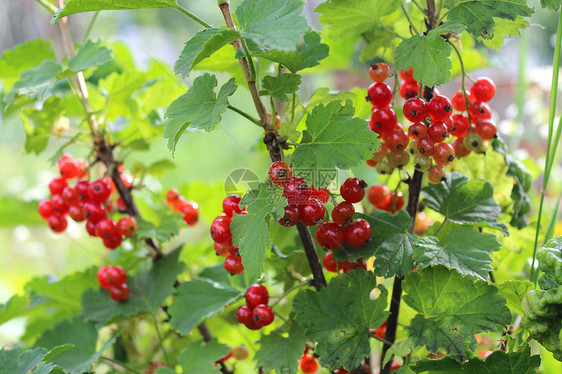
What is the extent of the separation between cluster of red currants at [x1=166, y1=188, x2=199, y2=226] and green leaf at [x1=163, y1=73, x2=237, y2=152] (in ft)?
1.46

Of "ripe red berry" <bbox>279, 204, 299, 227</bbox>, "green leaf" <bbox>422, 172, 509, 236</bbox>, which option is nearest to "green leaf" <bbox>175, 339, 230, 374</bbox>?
"ripe red berry" <bbox>279, 204, 299, 227</bbox>

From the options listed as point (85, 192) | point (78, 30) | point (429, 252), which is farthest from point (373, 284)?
point (78, 30)

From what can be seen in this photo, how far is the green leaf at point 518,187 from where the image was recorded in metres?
0.80

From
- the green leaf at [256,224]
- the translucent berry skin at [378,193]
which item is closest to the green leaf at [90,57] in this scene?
the green leaf at [256,224]

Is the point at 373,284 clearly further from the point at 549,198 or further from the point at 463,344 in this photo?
the point at 549,198

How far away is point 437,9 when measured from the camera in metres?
0.74

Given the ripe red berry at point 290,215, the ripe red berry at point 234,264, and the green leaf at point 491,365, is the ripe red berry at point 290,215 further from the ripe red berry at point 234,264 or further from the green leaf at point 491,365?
the green leaf at point 491,365

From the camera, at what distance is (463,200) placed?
2.57 feet

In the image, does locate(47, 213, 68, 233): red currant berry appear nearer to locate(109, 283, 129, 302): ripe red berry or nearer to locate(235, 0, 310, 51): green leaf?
locate(109, 283, 129, 302): ripe red berry

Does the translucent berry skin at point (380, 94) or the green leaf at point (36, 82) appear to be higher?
the green leaf at point (36, 82)

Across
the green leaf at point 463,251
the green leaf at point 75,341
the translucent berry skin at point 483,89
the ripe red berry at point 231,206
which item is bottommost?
the green leaf at point 75,341

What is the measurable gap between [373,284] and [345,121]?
0.81 ft

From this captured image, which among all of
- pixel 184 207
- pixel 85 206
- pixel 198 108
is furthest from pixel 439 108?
pixel 85 206

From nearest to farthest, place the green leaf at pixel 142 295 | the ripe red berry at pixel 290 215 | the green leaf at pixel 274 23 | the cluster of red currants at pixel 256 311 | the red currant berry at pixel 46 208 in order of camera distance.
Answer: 1. the green leaf at pixel 274 23
2. the ripe red berry at pixel 290 215
3. the cluster of red currants at pixel 256 311
4. the green leaf at pixel 142 295
5. the red currant berry at pixel 46 208
